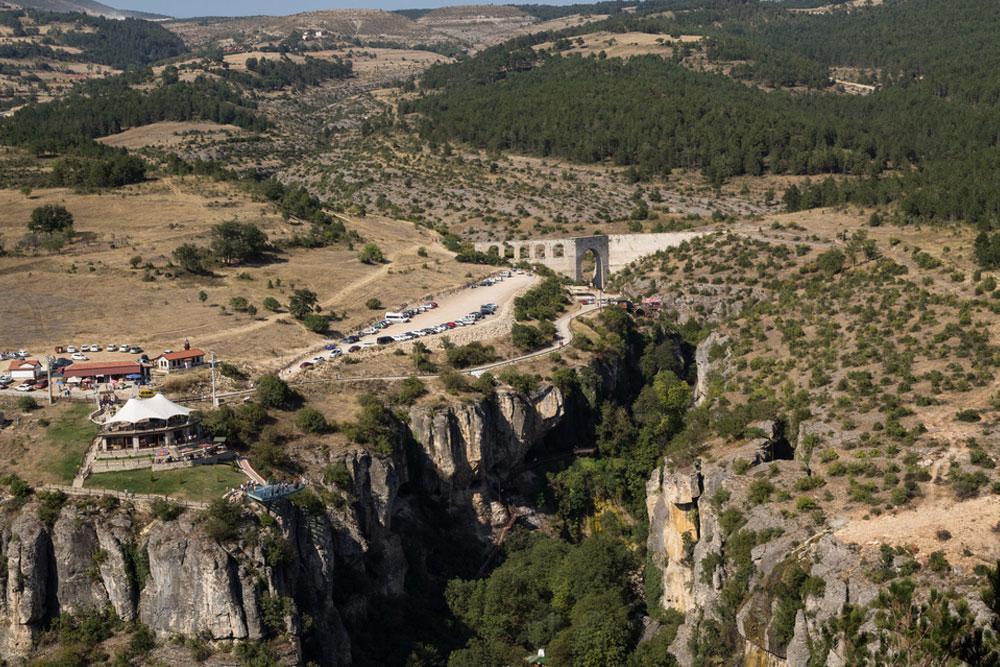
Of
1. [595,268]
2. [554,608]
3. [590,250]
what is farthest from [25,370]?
[595,268]

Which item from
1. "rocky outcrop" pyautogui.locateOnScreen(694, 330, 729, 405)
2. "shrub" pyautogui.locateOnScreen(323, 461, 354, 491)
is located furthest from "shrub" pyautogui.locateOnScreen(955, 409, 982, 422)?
"shrub" pyautogui.locateOnScreen(323, 461, 354, 491)

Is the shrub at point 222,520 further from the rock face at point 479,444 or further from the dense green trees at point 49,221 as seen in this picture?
the dense green trees at point 49,221

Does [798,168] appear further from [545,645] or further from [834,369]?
[545,645]

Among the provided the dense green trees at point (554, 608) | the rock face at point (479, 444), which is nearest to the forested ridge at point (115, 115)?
the rock face at point (479, 444)

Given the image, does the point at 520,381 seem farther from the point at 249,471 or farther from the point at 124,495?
the point at 124,495

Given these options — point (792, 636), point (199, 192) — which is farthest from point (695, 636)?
point (199, 192)
